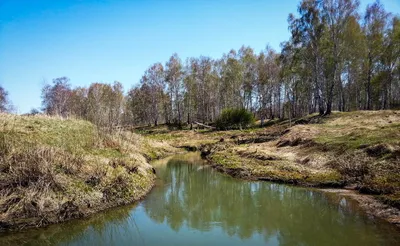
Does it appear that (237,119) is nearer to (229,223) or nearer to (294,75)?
(294,75)

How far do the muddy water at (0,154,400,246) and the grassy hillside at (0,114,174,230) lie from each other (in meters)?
0.50

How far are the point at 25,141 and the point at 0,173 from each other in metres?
3.00

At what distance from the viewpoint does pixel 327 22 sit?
32.3m

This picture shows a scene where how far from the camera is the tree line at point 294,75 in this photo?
32438 mm

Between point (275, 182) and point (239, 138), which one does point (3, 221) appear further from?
point (239, 138)

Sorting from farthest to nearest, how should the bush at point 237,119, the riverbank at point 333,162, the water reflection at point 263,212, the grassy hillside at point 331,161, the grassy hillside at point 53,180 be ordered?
the bush at point 237,119, the grassy hillside at point 331,161, the riverbank at point 333,162, the grassy hillside at point 53,180, the water reflection at point 263,212

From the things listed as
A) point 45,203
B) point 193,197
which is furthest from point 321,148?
point 45,203

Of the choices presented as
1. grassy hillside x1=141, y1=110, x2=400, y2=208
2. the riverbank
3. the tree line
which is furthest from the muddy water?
the tree line

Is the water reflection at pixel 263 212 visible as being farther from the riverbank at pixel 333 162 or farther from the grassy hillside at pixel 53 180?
the grassy hillside at pixel 53 180

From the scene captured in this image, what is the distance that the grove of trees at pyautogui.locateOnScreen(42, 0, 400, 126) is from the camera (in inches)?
1277

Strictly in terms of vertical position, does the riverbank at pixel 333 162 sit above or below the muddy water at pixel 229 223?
above

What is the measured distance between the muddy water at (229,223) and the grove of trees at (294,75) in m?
9.60

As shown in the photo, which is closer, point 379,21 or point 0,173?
point 0,173

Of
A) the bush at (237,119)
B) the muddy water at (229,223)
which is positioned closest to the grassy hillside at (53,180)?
the muddy water at (229,223)
